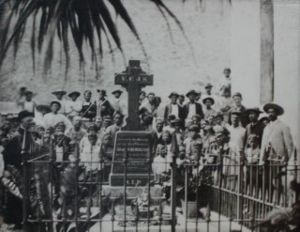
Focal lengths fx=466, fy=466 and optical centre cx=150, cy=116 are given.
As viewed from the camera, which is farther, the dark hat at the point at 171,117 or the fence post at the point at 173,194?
the dark hat at the point at 171,117

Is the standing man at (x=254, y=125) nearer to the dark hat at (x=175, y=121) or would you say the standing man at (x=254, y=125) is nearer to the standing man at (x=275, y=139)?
the standing man at (x=275, y=139)

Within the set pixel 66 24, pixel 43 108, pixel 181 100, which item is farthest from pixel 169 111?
pixel 66 24

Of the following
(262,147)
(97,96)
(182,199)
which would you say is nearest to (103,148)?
(97,96)

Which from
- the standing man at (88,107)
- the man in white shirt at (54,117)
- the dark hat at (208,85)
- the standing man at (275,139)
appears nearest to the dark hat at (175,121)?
the dark hat at (208,85)

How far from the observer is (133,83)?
21.9 ft

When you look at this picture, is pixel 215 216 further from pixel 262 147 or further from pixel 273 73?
pixel 273 73

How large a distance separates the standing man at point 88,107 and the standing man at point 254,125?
227cm

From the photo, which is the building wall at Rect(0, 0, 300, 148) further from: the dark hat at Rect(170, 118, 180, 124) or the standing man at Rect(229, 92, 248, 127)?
the dark hat at Rect(170, 118, 180, 124)

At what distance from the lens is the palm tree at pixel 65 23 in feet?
21.0

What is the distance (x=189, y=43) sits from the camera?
6.71 meters

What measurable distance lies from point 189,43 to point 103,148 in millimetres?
1956

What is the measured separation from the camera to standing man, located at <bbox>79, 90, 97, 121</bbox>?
662cm

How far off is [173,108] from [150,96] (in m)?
0.38

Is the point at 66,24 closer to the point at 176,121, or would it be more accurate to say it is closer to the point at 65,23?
the point at 65,23
